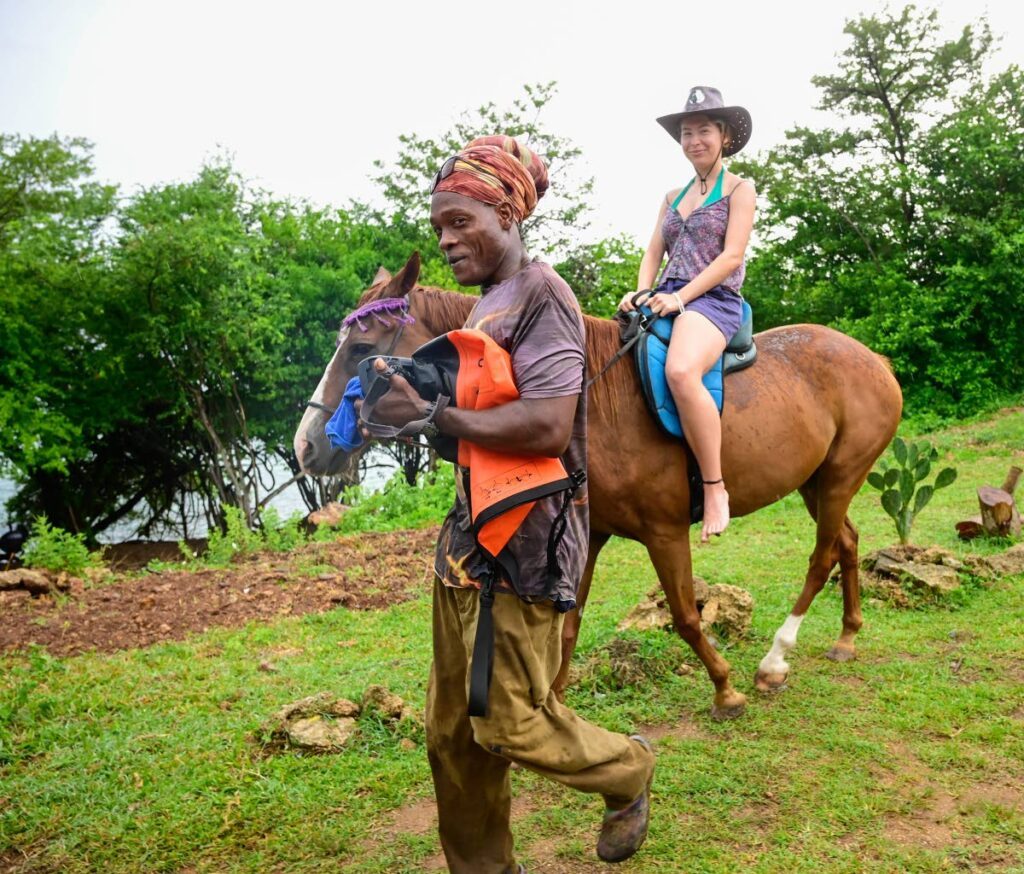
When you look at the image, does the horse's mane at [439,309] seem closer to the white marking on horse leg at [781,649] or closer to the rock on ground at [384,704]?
the rock on ground at [384,704]

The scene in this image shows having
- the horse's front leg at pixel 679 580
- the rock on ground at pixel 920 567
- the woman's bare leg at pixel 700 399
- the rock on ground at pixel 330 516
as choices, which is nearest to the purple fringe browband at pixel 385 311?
the woman's bare leg at pixel 700 399

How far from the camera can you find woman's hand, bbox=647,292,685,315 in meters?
3.90

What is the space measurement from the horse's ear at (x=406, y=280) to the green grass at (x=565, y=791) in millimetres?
2042

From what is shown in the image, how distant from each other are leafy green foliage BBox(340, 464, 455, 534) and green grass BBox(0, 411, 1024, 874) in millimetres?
4888

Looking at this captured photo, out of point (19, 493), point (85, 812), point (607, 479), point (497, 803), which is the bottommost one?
point (19, 493)

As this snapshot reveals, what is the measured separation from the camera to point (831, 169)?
19.7m

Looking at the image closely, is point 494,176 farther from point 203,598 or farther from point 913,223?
point 913,223

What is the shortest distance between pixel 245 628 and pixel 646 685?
3114mm

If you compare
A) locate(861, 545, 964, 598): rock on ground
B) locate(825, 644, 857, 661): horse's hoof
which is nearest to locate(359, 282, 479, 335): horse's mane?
locate(825, 644, 857, 661): horse's hoof

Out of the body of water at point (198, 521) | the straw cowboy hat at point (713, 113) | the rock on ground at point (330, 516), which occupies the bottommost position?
the body of water at point (198, 521)

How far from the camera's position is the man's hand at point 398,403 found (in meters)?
2.33

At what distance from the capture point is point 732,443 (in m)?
4.24

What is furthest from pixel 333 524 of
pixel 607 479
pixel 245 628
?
pixel 607 479

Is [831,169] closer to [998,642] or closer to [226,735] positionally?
[998,642]
